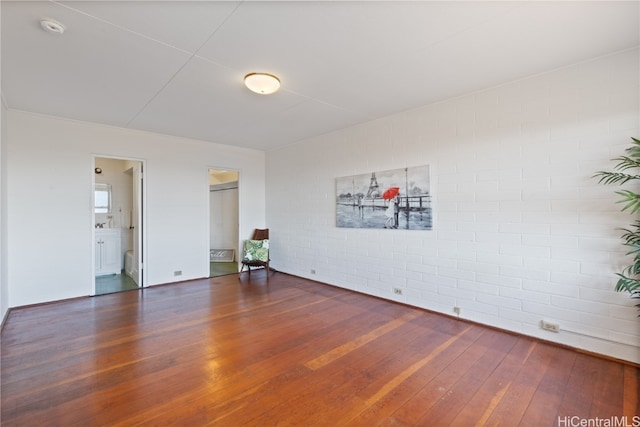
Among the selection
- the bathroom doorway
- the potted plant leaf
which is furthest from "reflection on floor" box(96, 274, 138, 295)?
the potted plant leaf

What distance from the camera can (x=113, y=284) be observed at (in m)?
5.02

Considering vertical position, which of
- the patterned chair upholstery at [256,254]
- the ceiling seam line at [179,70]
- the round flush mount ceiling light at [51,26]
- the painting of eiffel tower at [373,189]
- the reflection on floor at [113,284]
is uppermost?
the ceiling seam line at [179,70]

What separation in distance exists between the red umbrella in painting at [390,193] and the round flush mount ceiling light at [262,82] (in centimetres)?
208

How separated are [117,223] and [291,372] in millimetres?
5681

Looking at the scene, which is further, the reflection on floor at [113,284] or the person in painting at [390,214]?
the reflection on floor at [113,284]

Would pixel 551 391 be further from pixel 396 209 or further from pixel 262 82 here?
pixel 262 82

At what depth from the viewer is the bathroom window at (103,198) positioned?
579cm

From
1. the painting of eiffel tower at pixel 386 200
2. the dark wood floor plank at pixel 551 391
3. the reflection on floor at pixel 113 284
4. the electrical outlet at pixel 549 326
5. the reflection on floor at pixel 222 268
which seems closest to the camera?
the dark wood floor plank at pixel 551 391

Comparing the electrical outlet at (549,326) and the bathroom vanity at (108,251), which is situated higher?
the bathroom vanity at (108,251)

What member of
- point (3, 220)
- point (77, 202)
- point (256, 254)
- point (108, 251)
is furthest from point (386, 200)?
point (108, 251)

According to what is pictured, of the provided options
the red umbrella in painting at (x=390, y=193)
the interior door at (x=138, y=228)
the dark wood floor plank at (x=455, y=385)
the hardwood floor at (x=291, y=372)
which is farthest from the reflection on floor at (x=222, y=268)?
the dark wood floor plank at (x=455, y=385)

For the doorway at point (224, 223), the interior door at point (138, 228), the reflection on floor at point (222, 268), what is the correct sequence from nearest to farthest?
the interior door at point (138, 228), the reflection on floor at point (222, 268), the doorway at point (224, 223)

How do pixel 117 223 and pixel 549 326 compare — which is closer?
pixel 549 326

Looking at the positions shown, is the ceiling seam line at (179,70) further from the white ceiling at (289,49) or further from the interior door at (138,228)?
the interior door at (138,228)
